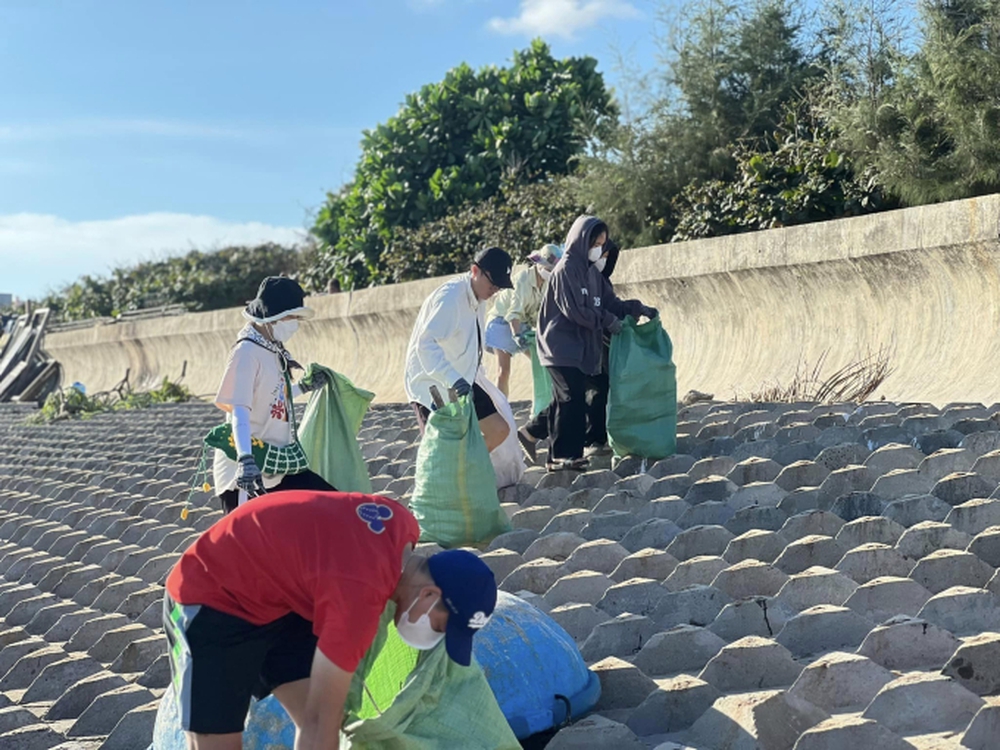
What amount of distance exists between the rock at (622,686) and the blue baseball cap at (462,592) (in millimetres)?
740

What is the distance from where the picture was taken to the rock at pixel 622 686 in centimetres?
354

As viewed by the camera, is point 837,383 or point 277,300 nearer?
point 277,300

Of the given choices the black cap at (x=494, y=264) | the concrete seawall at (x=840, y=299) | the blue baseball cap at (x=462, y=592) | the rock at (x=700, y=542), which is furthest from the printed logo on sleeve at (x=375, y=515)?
the concrete seawall at (x=840, y=299)

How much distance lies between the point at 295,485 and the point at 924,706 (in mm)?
2673

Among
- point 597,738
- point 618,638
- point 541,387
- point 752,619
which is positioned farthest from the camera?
point 541,387

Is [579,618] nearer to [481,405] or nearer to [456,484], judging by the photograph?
[456,484]

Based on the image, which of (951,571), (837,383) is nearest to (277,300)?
(951,571)

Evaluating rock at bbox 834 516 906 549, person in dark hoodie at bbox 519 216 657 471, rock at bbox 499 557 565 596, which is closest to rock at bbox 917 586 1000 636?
rock at bbox 834 516 906 549

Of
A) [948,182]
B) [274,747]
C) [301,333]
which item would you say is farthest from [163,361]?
[274,747]

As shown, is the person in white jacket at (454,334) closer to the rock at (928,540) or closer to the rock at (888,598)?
the rock at (928,540)

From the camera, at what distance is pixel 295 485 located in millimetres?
5012

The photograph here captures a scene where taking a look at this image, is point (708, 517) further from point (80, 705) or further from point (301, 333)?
point (301, 333)

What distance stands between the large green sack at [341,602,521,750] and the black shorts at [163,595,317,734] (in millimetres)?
237

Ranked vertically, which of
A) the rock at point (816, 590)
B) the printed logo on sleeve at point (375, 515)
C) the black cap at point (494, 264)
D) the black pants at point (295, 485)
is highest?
the black cap at point (494, 264)
